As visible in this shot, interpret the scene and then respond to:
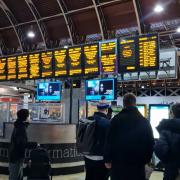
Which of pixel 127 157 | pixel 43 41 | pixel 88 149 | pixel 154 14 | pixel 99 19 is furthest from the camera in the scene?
pixel 43 41

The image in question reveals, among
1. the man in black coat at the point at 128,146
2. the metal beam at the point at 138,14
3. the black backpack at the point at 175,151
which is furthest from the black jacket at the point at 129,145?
the metal beam at the point at 138,14

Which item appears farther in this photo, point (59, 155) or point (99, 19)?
point (99, 19)

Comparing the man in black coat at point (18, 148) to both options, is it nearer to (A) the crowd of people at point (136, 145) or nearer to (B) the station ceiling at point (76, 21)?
(A) the crowd of people at point (136, 145)

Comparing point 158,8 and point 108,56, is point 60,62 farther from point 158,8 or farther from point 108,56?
point 158,8

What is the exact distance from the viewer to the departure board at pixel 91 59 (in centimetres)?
910

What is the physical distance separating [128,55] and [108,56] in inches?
24.2

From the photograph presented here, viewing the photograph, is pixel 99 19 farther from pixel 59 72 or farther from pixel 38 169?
pixel 38 169

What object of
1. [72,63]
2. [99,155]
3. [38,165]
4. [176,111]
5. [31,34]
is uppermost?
[31,34]

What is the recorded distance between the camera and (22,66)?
1058cm

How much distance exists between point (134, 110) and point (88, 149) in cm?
112

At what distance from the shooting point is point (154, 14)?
11.5 m

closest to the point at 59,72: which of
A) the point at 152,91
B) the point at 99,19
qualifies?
the point at 99,19

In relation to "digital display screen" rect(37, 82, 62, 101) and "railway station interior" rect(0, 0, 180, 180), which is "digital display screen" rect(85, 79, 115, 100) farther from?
"digital display screen" rect(37, 82, 62, 101)

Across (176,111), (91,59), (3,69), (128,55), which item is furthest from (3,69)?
(176,111)
